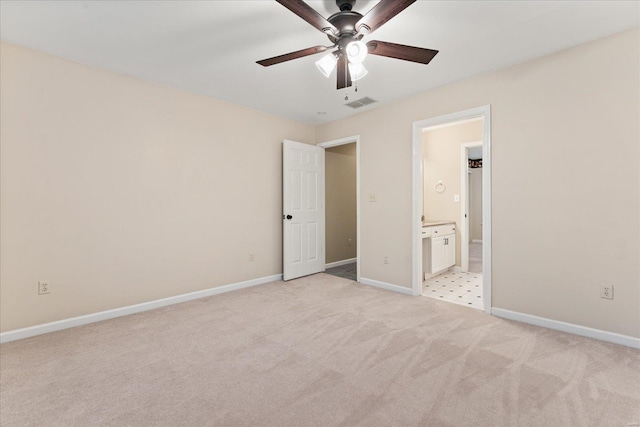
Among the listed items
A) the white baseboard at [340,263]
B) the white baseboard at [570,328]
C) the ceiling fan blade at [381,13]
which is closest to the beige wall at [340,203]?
the white baseboard at [340,263]

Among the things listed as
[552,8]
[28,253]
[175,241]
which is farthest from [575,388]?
[28,253]

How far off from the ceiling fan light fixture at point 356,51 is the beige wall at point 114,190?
2.42m

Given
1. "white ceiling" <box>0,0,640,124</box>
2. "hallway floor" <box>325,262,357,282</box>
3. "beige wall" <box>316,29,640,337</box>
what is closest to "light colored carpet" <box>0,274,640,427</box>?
"beige wall" <box>316,29,640,337</box>

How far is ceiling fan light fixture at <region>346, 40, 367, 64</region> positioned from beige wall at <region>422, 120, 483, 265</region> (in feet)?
12.0

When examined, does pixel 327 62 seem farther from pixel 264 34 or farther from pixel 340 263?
pixel 340 263

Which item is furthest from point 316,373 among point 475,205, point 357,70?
point 475,205

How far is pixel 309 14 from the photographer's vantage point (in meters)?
1.71

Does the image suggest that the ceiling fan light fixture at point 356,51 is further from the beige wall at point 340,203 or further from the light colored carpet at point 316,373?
the beige wall at point 340,203

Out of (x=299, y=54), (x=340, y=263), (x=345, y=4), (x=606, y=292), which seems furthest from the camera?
(x=340, y=263)

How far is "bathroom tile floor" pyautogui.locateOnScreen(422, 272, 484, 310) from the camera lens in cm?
358

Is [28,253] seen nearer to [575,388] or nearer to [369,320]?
[369,320]

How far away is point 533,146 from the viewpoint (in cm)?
283

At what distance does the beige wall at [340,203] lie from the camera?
5.62 m

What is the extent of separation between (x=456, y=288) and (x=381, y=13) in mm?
3604
